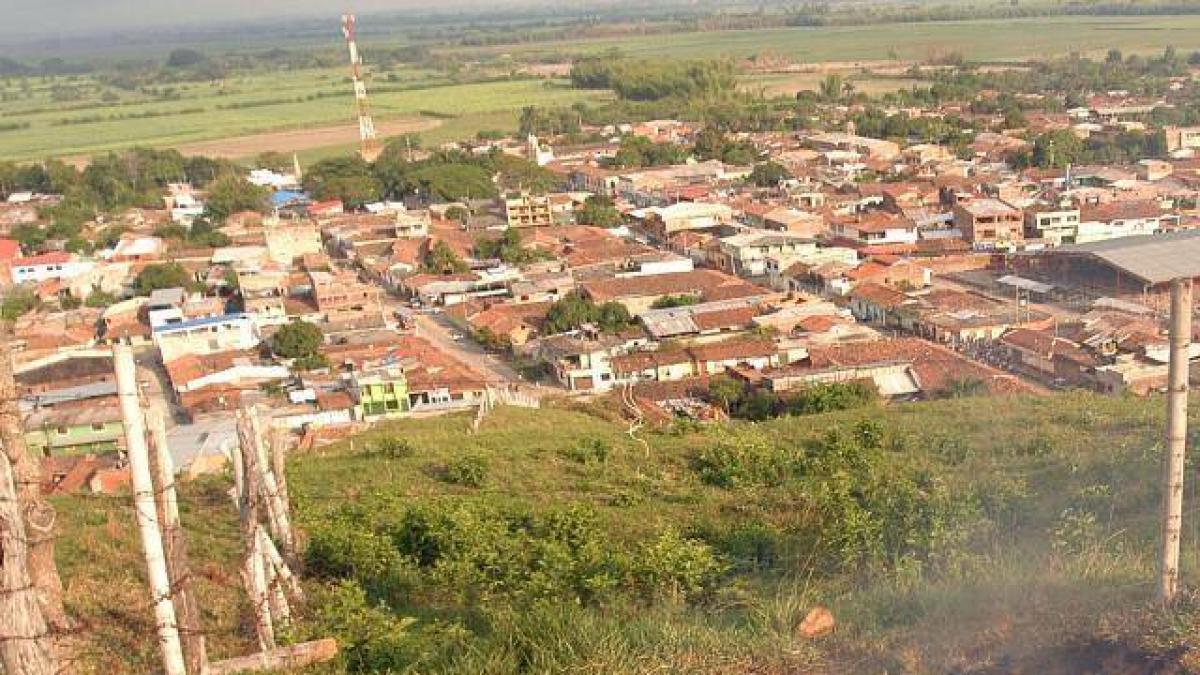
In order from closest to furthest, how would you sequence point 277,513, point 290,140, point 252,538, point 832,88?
point 252,538 → point 277,513 → point 290,140 → point 832,88

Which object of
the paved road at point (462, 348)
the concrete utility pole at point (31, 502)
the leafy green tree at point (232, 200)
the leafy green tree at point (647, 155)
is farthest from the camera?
the leafy green tree at point (647, 155)

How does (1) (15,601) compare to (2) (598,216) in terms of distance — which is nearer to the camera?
(1) (15,601)

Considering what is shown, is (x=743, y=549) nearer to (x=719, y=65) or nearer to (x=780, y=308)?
(x=780, y=308)

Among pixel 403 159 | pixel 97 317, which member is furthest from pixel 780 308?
pixel 403 159

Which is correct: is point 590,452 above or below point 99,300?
above

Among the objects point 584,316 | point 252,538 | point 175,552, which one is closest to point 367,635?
point 252,538

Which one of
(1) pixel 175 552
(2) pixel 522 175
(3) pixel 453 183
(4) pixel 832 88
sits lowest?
(2) pixel 522 175

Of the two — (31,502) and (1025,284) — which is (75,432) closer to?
(31,502)

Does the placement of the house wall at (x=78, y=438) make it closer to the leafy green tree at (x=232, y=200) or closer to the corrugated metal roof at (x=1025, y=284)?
Answer: the corrugated metal roof at (x=1025, y=284)

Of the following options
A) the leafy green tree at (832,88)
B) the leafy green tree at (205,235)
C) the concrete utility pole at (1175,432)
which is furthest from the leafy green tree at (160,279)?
the leafy green tree at (832,88)
